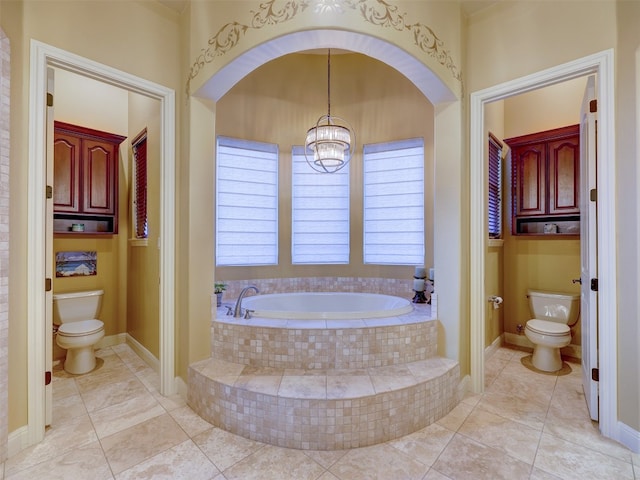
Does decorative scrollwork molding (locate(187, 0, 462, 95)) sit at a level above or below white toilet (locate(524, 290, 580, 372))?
above

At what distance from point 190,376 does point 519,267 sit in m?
3.34

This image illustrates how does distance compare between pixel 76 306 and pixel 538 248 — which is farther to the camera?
pixel 538 248

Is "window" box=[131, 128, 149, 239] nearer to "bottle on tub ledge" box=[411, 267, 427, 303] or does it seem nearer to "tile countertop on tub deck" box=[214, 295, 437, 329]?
"tile countertop on tub deck" box=[214, 295, 437, 329]

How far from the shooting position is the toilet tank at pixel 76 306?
9.44 feet

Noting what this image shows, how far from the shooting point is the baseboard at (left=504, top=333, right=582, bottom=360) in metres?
3.06

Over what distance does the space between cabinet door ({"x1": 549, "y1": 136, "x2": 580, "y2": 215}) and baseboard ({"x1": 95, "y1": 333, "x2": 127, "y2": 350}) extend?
15.5 ft

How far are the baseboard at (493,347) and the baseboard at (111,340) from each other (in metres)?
3.82

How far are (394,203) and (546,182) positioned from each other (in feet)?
4.92

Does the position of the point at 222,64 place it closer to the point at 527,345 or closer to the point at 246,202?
the point at 246,202

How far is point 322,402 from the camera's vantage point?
1760 millimetres

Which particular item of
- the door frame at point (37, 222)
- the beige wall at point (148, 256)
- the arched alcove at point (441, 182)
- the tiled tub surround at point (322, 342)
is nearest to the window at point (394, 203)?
the arched alcove at point (441, 182)

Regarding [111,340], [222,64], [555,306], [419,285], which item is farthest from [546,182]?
[111,340]

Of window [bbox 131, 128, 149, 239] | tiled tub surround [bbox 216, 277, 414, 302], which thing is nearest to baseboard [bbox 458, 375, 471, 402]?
tiled tub surround [bbox 216, 277, 414, 302]

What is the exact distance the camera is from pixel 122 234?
3457 millimetres
